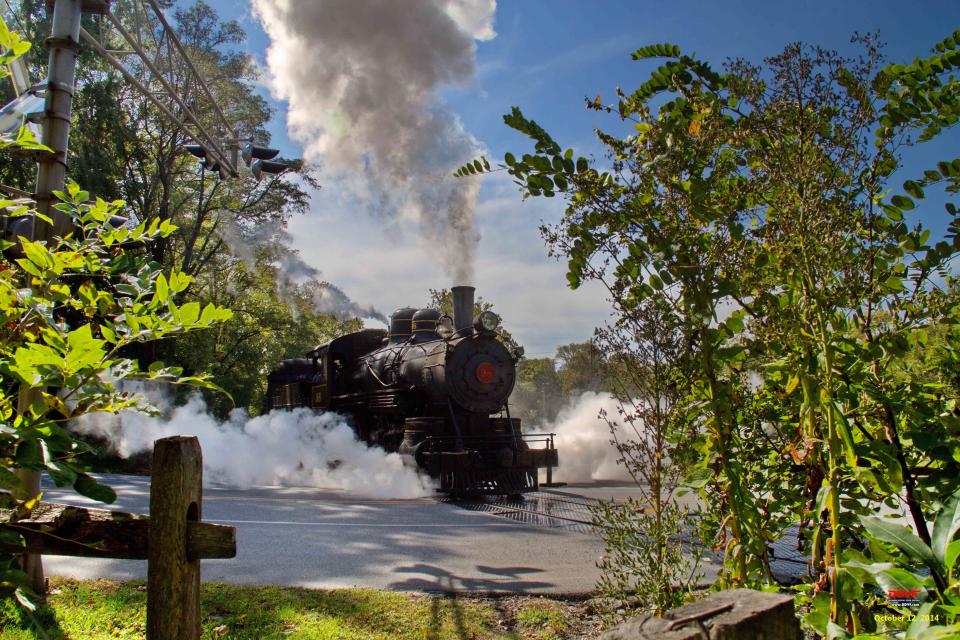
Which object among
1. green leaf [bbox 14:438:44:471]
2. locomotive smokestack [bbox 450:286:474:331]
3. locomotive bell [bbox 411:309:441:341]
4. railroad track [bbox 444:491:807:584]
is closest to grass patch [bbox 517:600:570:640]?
railroad track [bbox 444:491:807:584]

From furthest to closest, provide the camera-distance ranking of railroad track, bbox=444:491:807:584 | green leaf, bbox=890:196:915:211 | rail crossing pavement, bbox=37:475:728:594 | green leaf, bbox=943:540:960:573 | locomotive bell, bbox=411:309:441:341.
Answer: locomotive bell, bbox=411:309:441:341
railroad track, bbox=444:491:807:584
rail crossing pavement, bbox=37:475:728:594
green leaf, bbox=890:196:915:211
green leaf, bbox=943:540:960:573

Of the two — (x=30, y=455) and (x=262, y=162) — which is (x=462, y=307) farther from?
(x=30, y=455)

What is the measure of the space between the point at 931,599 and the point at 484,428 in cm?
1125

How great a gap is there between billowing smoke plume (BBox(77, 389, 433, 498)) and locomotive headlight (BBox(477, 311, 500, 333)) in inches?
116

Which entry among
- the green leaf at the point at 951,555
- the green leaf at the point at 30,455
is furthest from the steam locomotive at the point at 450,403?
the green leaf at the point at 951,555

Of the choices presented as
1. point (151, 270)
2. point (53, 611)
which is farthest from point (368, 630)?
point (151, 270)

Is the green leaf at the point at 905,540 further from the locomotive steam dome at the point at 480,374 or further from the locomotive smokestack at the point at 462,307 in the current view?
the locomotive smokestack at the point at 462,307

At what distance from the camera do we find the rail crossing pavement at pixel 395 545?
5.18 m

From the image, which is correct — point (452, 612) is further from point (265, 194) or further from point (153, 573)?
point (265, 194)

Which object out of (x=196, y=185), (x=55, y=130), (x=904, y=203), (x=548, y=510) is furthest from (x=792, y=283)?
(x=196, y=185)

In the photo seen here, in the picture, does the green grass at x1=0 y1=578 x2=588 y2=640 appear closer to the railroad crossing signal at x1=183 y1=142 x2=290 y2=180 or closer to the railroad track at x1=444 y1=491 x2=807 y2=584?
the railroad track at x1=444 y1=491 x2=807 y2=584

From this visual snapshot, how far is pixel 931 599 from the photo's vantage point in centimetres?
123

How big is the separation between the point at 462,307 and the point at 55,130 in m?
9.21

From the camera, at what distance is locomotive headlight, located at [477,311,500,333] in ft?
41.0
